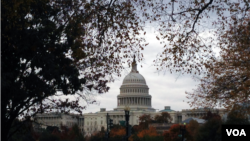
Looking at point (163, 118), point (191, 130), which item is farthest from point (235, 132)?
point (163, 118)

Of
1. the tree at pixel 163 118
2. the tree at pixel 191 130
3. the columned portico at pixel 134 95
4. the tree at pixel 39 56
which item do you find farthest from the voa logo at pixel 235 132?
the columned portico at pixel 134 95

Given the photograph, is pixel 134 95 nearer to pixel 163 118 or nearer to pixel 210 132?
pixel 163 118

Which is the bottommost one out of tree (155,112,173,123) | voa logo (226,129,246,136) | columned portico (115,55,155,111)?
voa logo (226,129,246,136)

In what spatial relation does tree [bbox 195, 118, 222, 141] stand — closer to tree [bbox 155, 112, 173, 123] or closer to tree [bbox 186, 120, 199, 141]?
tree [bbox 186, 120, 199, 141]

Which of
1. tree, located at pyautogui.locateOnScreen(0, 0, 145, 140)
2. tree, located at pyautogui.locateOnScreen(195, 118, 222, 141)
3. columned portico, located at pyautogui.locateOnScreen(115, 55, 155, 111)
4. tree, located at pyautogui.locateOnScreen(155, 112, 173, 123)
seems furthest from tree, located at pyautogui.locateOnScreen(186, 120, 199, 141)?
columned portico, located at pyautogui.locateOnScreen(115, 55, 155, 111)

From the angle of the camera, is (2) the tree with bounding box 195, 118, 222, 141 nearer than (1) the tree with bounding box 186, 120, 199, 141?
Yes

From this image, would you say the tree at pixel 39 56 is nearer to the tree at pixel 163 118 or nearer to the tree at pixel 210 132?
the tree at pixel 210 132

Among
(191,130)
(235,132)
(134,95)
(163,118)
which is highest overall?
(134,95)

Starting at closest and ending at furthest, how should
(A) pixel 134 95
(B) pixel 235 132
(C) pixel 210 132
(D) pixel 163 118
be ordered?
(B) pixel 235 132, (C) pixel 210 132, (D) pixel 163 118, (A) pixel 134 95

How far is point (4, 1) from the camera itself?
59.8ft

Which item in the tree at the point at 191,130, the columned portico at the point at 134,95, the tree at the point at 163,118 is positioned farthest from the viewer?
the columned portico at the point at 134,95

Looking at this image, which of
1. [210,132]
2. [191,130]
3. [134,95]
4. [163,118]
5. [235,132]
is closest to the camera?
[235,132]

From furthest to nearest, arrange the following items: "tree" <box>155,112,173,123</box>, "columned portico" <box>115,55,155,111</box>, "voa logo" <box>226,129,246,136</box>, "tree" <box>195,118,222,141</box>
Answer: "columned portico" <box>115,55,155,111</box>
"tree" <box>155,112,173,123</box>
"tree" <box>195,118,222,141</box>
"voa logo" <box>226,129,246,136</box>

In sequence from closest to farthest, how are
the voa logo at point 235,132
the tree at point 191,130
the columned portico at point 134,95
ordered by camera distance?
1. the voa logo at point 235,132
2. the tree at point 191,130
3. the columned portico at point 134,95
